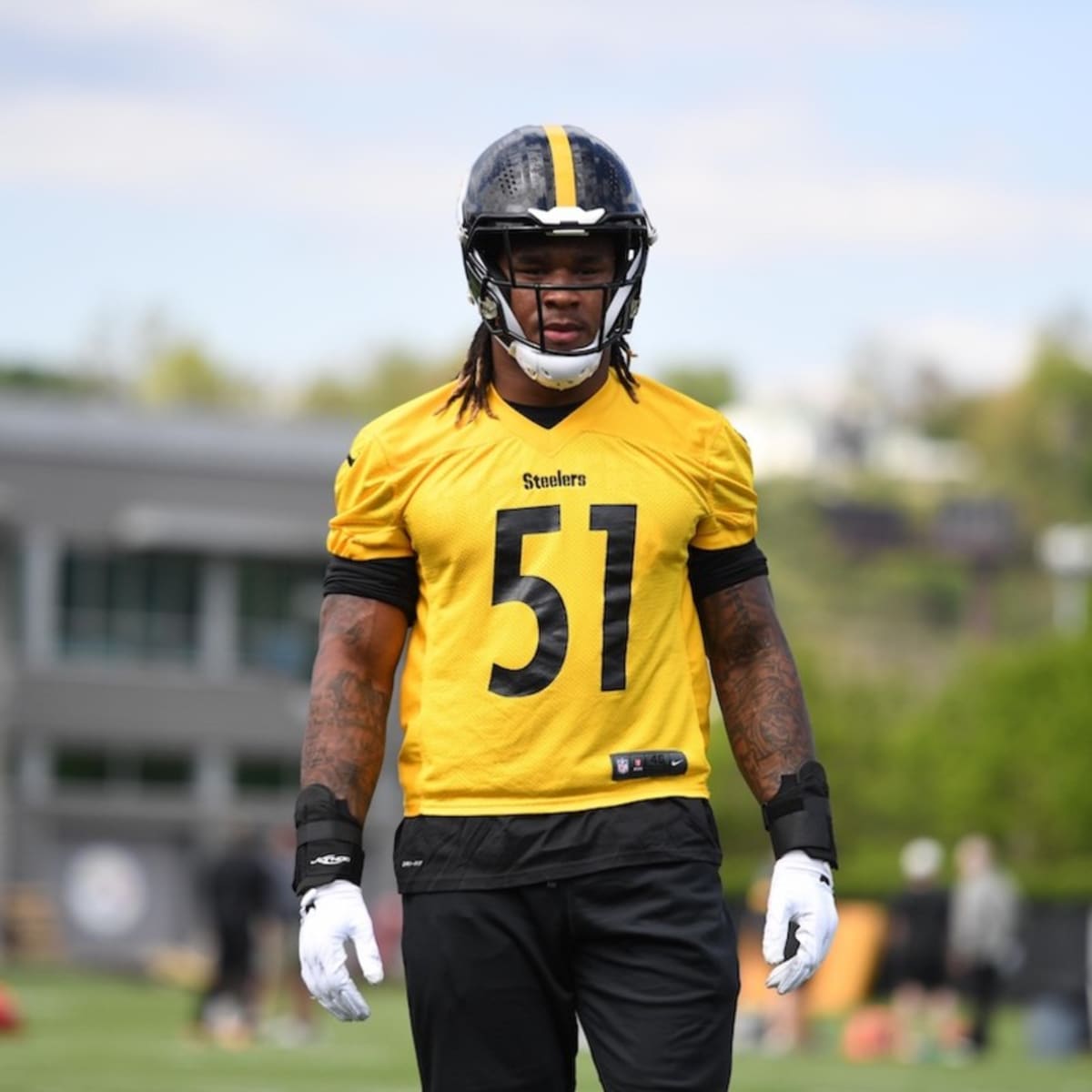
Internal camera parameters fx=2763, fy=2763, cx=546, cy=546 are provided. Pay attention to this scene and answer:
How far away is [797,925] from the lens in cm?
531

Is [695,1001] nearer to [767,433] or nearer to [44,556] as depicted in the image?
[44,556]

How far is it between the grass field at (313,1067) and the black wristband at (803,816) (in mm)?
9527

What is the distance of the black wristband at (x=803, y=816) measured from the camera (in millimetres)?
5379

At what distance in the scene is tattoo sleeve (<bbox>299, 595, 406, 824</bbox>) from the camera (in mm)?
5391

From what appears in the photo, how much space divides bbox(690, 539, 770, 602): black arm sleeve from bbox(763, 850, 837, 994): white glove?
1.86 feet

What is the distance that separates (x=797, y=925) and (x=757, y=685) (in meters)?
0.50

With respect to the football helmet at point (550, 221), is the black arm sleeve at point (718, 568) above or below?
below

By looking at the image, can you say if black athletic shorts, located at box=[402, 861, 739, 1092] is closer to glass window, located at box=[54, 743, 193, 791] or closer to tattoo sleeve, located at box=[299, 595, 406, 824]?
tattoo sleeve, located at box=[299, 595, 406, 824]

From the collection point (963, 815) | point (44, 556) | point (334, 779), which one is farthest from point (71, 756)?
point (334, 779)

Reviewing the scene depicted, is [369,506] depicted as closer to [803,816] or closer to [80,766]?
[803,816]

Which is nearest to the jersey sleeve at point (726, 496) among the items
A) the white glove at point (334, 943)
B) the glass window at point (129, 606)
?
the white glove at point (334, 943)

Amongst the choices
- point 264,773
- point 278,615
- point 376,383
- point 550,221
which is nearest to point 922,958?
point 550,221

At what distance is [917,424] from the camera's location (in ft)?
583

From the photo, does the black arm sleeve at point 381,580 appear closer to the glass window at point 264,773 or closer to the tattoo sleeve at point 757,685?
the tattoo sleeve at point 757,685
